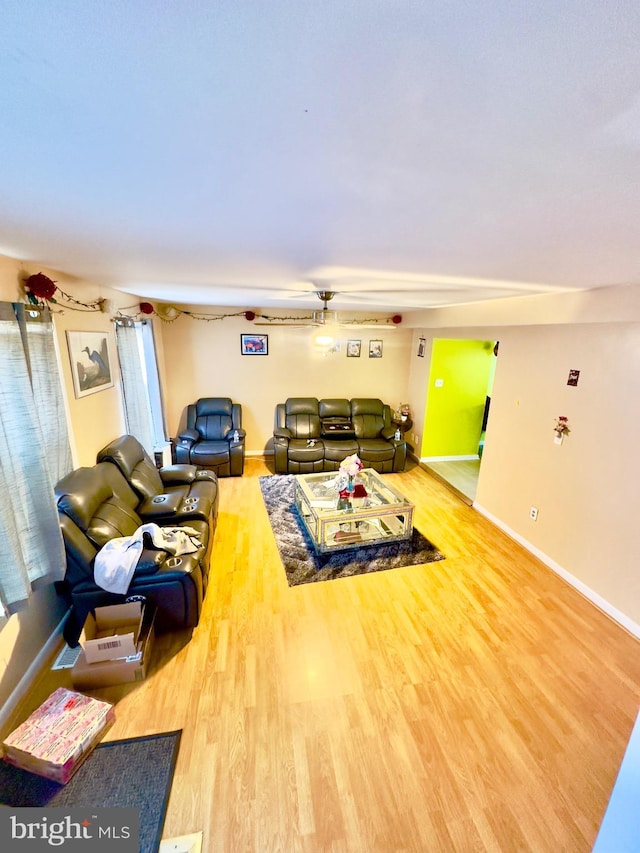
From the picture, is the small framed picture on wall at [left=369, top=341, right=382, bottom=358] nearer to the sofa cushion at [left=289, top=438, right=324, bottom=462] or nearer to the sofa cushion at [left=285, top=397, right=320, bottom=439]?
the sofa cushion at [left=285, top=397, right=320, bottom=439]

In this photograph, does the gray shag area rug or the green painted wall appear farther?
the green painted wall

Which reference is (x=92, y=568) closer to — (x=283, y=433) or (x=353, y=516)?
(x=353, y=516)

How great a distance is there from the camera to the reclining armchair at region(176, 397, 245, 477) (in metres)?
4.49

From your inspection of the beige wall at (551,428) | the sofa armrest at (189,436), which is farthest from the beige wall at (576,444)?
the sofa armrest at (189,436)

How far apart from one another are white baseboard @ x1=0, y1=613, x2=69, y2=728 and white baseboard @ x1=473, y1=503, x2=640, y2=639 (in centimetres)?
376

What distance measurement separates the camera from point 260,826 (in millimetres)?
1421

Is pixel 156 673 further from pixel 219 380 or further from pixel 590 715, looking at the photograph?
pixel 219 380

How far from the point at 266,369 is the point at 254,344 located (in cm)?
41

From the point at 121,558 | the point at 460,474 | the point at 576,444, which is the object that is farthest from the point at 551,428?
the point at 121,558

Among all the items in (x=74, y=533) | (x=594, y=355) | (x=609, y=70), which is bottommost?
(x=74, y=533)

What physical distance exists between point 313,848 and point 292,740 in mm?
378

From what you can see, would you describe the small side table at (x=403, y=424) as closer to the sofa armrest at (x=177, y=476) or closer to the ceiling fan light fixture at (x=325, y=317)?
the ceiling fan light fixture at (x=325, y=317)

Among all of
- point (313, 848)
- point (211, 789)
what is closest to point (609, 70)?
point (313, 848)

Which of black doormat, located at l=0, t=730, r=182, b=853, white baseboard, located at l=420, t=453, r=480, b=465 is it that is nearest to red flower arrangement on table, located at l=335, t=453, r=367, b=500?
black doormat, located at l=0, t=730, r=182, b=853
